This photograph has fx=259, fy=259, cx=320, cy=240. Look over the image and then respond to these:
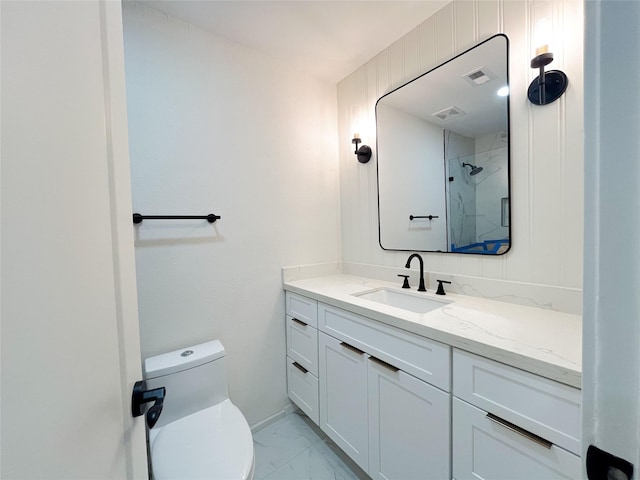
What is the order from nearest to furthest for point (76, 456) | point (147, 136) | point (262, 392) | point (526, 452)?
point (76, 456) < point (526, 452) < point (147, 136) < point (262, 392)

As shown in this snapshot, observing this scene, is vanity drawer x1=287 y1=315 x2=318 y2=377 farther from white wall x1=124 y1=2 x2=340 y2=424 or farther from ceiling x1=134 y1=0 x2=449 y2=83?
ceiling x1=134 y1=0 x2=449 y2=83

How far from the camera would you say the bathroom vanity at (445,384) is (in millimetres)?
727

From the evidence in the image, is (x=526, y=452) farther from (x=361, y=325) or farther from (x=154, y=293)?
(x=154, y=293)

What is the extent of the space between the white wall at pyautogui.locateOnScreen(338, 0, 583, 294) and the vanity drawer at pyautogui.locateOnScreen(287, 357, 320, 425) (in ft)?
3.38

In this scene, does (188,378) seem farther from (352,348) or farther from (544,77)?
(544,77)

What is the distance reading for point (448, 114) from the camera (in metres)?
1.48

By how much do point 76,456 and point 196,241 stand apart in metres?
1.26

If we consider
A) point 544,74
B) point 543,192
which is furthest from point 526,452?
point 544,74

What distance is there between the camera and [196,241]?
1.51m

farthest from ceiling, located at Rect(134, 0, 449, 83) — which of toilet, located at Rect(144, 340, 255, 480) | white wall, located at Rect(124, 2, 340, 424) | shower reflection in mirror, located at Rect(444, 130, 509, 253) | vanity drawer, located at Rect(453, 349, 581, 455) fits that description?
toilet, located at Rect(144, 340, 255, 480)

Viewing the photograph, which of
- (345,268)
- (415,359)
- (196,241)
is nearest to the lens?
(415,359)

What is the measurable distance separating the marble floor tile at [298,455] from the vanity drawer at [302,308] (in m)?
0.73

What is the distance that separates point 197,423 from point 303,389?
677 mm

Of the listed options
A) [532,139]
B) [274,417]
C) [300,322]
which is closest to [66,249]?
[300,322]
